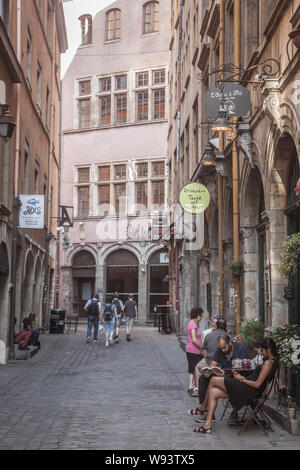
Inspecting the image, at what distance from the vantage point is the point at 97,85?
1534 inches

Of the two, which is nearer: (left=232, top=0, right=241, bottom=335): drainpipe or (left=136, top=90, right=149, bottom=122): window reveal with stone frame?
(left=232, top=0, right=241, bottom=335): drainpipe

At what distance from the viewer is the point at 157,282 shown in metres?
35.6

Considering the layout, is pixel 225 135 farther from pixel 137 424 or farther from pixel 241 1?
pixel 137 424

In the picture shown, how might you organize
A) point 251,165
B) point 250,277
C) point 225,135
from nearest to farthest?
1. point 251,165
2. point 250,277
3. point 225,135

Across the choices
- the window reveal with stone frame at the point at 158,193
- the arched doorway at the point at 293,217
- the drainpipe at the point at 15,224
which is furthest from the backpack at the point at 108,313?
the window reveal with stone frame at the point at 158,193

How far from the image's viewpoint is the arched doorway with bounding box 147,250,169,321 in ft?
116

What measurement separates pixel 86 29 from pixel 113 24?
6.00ft

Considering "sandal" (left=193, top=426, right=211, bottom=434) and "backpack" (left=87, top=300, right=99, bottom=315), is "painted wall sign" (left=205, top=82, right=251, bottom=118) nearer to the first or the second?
"sandal" (left=193, top=426, right=211, bottom=434)

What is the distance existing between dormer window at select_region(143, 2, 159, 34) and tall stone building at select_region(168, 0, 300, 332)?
1712cm

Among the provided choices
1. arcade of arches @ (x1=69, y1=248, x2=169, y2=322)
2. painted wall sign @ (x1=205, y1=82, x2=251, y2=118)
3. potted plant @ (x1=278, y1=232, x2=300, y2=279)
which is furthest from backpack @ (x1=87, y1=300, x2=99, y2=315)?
potted plant @ (x1=278, y1=232, x2=300, y2=279)

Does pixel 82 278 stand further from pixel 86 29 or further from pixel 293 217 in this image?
pixel 293 217

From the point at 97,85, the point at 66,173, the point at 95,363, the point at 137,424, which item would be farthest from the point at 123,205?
the point at 137,424

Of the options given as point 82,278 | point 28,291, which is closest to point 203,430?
point 28,291

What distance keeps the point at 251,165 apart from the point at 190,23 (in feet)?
44.5
